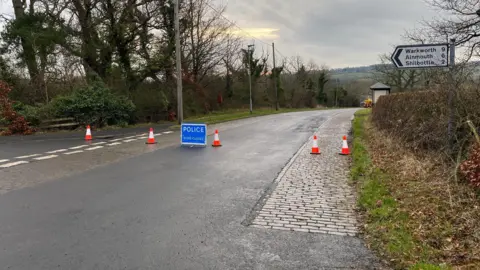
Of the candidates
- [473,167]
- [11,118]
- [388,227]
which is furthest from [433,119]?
[11,118]

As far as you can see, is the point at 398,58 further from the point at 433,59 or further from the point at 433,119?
the point at 433,119

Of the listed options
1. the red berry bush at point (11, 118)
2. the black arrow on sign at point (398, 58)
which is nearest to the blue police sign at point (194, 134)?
the black arrow on sign at point (398, 58)

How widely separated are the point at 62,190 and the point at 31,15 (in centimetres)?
2100

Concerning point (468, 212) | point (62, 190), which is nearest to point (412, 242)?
point (468, 212)

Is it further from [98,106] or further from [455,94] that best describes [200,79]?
[455,94]

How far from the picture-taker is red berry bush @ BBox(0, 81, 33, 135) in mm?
18484

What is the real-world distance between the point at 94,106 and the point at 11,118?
4.10m

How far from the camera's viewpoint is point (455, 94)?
677 centimetres

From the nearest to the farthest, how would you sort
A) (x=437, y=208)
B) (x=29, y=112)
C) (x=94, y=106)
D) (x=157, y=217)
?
1. (x=437, y=208)
2. (x=157, y=217)
3. (x=29, y=112)
4. (x=94, y=106)

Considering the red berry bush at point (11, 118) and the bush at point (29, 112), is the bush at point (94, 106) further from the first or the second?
the red berry bush at point (11, 118)

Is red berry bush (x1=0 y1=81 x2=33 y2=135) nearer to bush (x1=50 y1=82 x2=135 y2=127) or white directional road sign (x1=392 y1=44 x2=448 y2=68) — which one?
bush (x1=50 y1=82 x2=135 y2=127)

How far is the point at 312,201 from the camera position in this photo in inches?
248

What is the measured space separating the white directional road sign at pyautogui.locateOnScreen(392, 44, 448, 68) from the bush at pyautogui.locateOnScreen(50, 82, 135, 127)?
707 inches

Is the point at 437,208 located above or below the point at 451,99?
below
